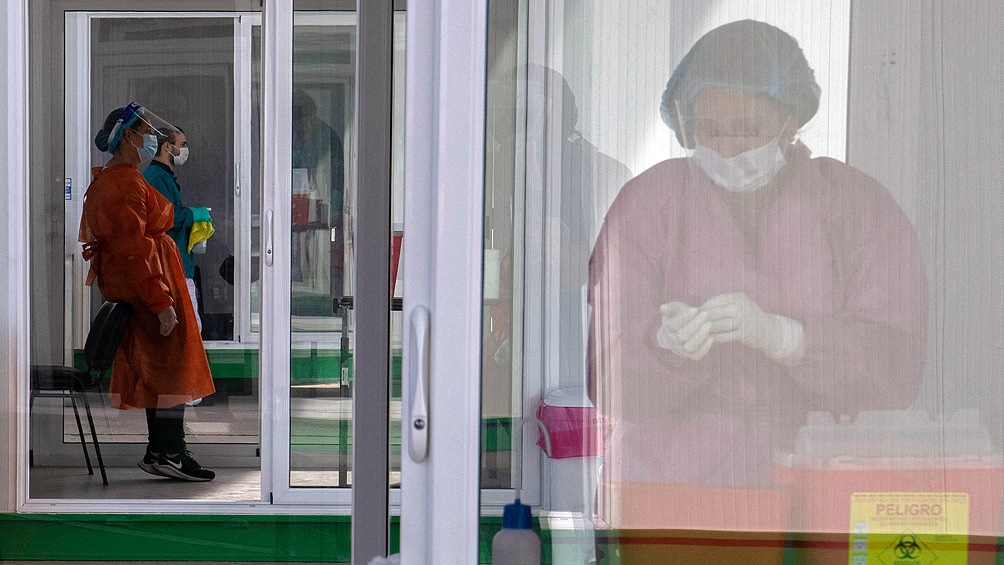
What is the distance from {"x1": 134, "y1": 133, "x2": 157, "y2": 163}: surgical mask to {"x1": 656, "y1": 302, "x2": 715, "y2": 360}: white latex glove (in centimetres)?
241

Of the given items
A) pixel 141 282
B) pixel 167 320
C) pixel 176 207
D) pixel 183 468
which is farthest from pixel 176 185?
pixel 183 468

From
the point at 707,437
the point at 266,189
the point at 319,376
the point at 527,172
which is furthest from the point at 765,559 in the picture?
the point at 266,189

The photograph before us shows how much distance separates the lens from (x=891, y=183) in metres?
0.95

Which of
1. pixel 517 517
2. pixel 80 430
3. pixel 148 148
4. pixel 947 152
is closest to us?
pixel 947 152

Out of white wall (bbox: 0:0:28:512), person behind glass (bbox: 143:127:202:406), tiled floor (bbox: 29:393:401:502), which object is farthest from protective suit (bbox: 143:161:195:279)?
tiled floor (bbox: 29:393:401:502)

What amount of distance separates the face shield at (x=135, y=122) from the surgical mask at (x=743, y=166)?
241 centimetres

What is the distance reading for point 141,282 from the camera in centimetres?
297

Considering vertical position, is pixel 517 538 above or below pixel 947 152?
below

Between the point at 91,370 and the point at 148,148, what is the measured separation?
2.40 ft

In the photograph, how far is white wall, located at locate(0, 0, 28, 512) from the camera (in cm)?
273

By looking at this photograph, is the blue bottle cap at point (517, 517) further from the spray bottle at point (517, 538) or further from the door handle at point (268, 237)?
the door handle at point (268, 237)

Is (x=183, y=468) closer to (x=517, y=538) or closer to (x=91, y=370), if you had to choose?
(x=91, y=370)

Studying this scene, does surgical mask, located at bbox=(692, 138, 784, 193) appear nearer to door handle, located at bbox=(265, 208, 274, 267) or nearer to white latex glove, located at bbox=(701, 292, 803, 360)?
white latex glove, located at bbox=(701, 292, 803, 360)

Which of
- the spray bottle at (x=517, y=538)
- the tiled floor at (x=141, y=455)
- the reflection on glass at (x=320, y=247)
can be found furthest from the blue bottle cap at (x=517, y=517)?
the tiled floor at (x=141, y=455)
